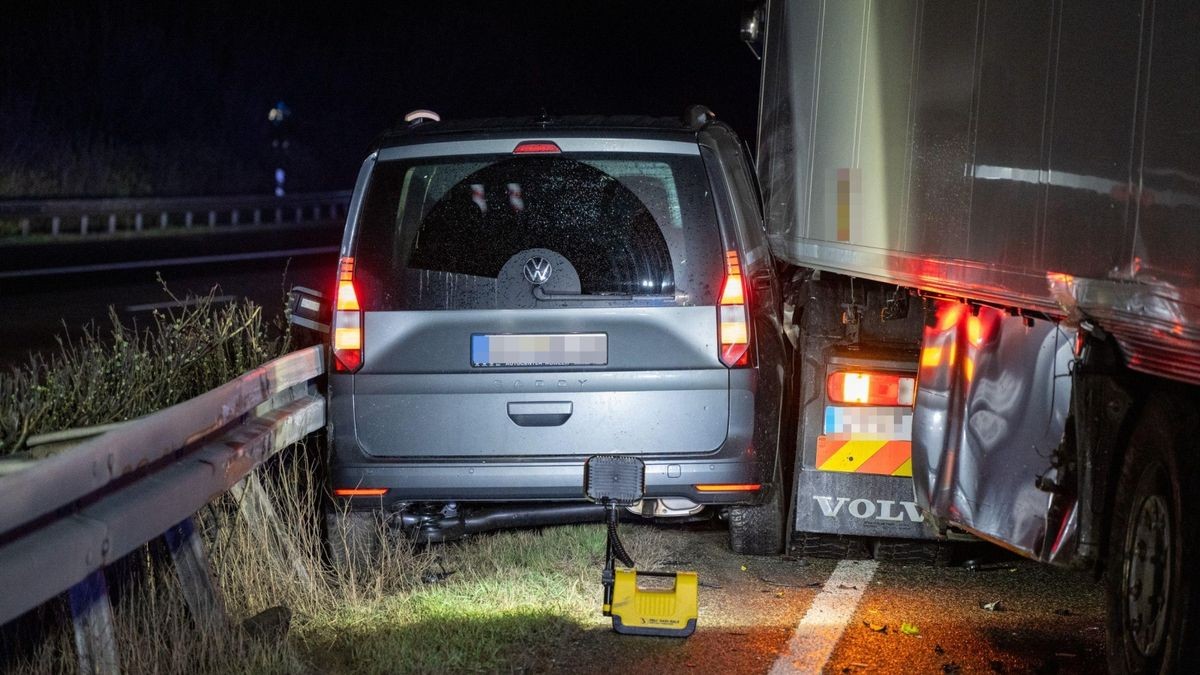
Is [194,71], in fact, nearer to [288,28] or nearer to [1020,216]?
Result: [288,28]

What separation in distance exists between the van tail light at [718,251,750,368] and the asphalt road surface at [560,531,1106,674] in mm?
989

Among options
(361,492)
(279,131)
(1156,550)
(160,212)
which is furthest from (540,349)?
(279,131)

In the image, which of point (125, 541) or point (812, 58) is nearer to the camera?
point (125, 541)

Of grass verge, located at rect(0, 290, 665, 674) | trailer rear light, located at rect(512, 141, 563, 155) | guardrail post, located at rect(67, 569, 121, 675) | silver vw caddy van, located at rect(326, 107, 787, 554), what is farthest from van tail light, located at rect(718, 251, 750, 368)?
guardrail post, located at rect(67, 569, 121, 675)

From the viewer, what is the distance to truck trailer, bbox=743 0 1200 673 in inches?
176

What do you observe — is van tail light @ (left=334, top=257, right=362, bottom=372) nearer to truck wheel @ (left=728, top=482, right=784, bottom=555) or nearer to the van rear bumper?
the van rear bumper

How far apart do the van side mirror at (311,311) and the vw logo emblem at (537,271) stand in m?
1.34

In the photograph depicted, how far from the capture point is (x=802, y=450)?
24.2ft

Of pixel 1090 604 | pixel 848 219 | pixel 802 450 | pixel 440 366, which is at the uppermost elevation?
pixel 848 219

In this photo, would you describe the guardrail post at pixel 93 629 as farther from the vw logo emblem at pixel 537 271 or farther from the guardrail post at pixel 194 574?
the vw logo emblem at pixel 537 271

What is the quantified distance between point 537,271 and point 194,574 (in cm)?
183

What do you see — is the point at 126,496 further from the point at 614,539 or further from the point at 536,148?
the point at 536,148

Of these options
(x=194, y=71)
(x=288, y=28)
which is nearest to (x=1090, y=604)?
(x=194, y=71)

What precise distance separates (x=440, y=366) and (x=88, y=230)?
943 inches
